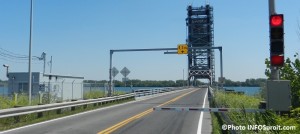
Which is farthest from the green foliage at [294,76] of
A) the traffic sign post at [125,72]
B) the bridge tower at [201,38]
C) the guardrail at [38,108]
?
the bridge tower at [201,38]

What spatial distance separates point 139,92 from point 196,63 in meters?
87.4

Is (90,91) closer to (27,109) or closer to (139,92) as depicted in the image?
(139,92)

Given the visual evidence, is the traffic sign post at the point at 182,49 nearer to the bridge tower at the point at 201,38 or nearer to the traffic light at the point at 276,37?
the traffic light at the point at 276,37

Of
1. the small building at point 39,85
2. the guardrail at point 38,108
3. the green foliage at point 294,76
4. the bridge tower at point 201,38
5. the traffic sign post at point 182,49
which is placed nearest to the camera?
the green foliage at point 294,76

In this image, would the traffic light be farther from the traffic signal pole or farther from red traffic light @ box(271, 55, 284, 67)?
the traffic signal pole

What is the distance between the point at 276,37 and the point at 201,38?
113 m

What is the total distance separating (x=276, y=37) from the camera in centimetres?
927

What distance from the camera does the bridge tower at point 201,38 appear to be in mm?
121062

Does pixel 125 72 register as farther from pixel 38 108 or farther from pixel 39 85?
pixel 38 108

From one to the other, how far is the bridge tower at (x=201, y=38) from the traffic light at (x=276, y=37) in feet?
361

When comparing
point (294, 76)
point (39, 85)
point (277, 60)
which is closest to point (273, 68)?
point (277, 60)

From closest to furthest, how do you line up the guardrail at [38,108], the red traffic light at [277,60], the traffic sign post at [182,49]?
the red traffic light at [277,60]
the guardrail at [38,108]
the traffic sign post at [182,49]

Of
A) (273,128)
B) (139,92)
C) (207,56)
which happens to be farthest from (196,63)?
(273,128)

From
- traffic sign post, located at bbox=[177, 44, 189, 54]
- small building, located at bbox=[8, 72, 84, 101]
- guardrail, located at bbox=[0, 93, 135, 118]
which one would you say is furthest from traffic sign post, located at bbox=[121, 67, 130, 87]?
guardrail, located at bbox=[0, 93, 135, 118]
